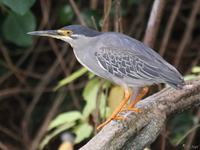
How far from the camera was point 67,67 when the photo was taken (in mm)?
5289

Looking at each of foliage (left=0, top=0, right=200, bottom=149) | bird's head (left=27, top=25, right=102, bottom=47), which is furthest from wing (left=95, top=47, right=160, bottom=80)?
foliage (left=0, top=0, right=200, bottom=149)

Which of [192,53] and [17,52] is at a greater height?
[17,52]

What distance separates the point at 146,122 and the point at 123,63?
1.71 feet

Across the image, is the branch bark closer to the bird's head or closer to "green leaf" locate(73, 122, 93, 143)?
"green leaf" locate(73, 122, 93, 143)

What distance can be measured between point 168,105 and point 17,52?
3.00 metres

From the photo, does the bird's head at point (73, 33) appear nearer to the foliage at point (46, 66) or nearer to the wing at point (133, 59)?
the wing at point (133, 59)

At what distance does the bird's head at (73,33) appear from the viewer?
9.30 ft

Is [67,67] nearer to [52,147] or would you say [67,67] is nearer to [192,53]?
[52,147]

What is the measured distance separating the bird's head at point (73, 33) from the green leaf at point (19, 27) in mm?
1056

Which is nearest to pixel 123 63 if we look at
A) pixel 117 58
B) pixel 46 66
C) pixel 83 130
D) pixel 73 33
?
pixel 117 58

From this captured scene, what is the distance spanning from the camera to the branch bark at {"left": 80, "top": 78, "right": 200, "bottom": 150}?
7.75ft

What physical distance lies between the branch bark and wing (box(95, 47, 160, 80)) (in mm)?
253

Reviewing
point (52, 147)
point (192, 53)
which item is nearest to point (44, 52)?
point (52, 147)

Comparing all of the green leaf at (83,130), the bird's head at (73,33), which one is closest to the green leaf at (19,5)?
the bird's head at (73,33)
